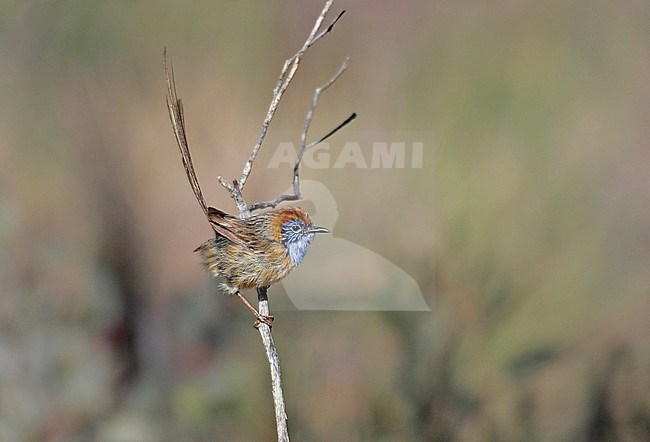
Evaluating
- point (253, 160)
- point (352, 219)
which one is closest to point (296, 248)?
point (253, 160)

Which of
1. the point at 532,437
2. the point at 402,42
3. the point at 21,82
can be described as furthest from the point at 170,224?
the point at 532,437

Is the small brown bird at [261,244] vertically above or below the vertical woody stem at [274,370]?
above

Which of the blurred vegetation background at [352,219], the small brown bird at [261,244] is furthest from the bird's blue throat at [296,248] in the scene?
the blurred vegetation background at [352,219]

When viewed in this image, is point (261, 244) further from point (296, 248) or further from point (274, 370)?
point (274, 370)

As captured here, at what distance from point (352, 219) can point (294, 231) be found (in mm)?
318

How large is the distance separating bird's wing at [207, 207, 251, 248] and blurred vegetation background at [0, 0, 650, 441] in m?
0.31

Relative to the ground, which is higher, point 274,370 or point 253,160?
point 253,160

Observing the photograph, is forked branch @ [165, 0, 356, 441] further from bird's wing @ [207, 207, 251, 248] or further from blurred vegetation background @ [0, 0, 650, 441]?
blurred vegetation background @ [0, 0, 650, 441]

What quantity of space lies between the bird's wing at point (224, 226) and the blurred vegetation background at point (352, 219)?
1.01 ft

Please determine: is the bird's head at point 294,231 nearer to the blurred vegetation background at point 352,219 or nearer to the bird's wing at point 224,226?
the bird's wing at point 224,226

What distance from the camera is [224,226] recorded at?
976mm

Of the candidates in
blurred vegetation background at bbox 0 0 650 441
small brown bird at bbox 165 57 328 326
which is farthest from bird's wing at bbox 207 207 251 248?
blurred vegetation background at bbox 0 0 650 441

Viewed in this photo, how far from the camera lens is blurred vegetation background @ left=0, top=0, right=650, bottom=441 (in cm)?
125

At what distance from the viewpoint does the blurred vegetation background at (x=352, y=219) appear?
49.4 inches
